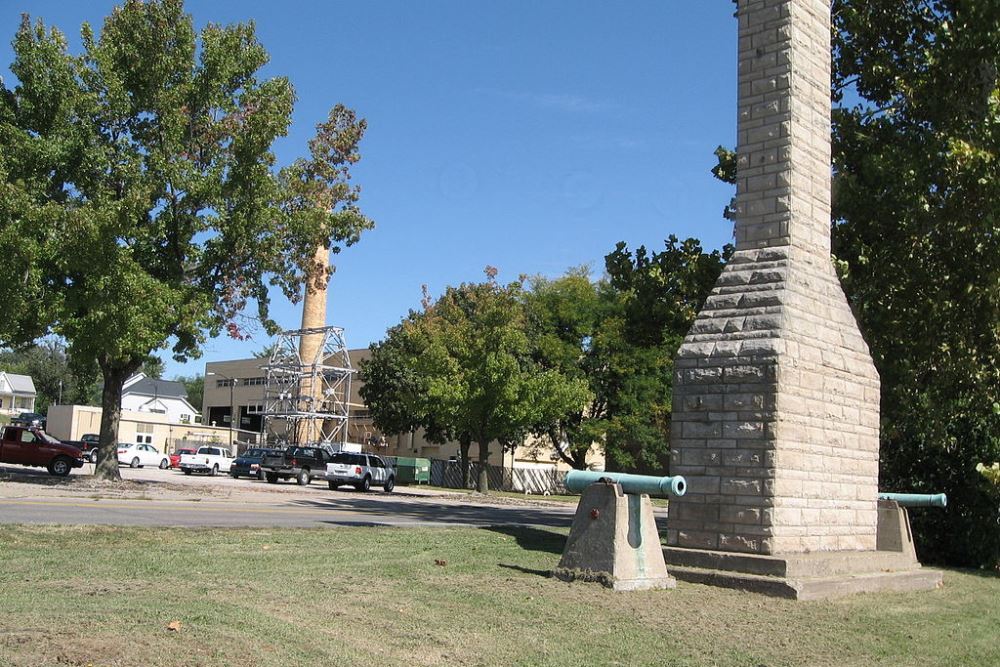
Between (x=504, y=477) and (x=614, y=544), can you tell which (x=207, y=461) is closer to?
(x=504, y=477)

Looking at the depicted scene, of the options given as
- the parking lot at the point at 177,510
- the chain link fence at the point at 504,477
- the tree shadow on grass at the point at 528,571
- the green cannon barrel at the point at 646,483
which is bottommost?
the chain link fence at the point at 504,477

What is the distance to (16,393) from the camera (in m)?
113

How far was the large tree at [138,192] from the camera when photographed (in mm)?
24062

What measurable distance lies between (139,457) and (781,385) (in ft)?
159

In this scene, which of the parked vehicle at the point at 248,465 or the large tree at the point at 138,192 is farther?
the parked vehicle at the point at 248,465

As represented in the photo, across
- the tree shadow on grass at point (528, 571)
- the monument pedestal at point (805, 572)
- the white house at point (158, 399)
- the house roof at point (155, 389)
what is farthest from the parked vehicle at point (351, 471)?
the house roof at point (155, 389)

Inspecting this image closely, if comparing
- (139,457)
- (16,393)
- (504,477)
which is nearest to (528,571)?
(504,477)

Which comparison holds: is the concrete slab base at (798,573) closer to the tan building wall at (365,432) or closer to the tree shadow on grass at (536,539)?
the tree shadow on grass at (536,539)

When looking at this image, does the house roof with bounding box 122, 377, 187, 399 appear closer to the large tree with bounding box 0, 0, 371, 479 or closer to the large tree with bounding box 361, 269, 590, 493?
the large tree with bounding box 361, 269, 590, 493

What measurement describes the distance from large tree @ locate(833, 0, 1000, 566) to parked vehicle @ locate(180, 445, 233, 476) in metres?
39.3

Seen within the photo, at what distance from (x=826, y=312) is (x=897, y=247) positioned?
5.70 meters

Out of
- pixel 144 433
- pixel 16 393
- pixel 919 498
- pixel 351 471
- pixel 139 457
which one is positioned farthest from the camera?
pixel 16 393

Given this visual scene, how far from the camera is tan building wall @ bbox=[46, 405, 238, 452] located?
69.1m

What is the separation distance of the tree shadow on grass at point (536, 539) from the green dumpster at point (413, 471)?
37.1 metres
